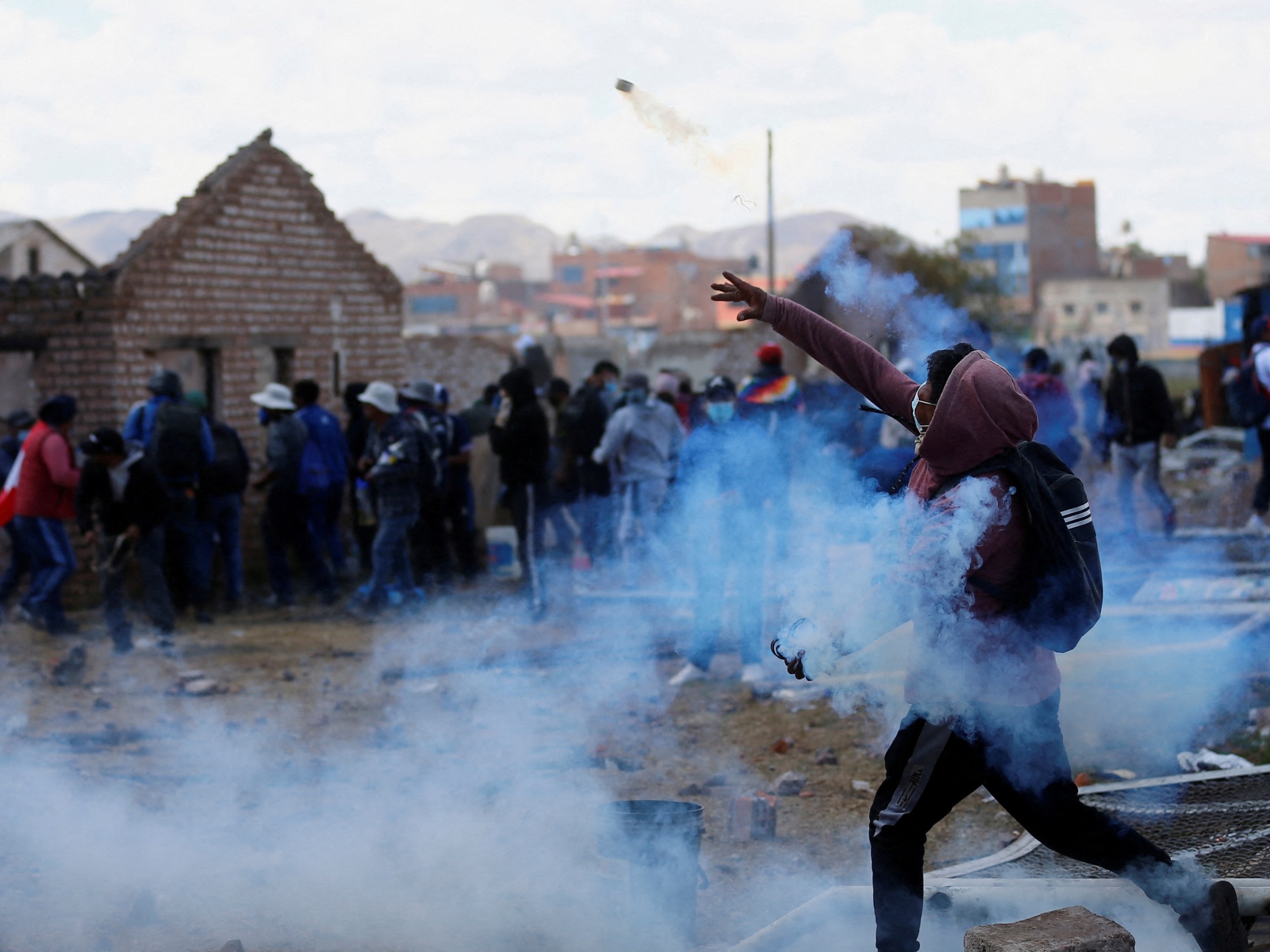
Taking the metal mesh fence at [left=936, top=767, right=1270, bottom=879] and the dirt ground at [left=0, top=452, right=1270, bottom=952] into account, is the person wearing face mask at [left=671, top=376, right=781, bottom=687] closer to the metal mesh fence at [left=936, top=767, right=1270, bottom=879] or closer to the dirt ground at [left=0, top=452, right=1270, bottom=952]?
the dirt ground at [left=0, top=452, right=1270, bottom=952]

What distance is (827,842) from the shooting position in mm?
4703

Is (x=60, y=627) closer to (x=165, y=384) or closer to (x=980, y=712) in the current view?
(x=165, y=384)

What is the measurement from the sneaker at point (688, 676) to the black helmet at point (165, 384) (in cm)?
433

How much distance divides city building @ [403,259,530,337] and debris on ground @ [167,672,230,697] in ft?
177

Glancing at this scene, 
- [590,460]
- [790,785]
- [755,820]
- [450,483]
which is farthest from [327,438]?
[755,820]

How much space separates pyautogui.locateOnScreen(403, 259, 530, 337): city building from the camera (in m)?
68.9

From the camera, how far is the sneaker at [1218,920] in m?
3.17

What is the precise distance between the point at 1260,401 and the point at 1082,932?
8.08 m

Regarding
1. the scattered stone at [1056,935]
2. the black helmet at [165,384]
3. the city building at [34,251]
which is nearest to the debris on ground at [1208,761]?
the scattered stone at [1056,935]

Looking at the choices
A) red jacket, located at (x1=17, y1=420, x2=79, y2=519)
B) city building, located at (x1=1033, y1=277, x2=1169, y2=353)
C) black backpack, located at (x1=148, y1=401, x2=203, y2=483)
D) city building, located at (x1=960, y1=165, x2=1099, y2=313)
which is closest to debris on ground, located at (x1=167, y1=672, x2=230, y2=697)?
black backpack, located at (x1=148, y1=401, x2=203, y2=483)

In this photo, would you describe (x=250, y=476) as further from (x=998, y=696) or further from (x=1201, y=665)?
(x=998, y=696)

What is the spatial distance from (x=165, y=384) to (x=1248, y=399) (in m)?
8.57

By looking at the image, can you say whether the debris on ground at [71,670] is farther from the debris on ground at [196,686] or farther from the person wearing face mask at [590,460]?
the person wearing face mask at [590,460]

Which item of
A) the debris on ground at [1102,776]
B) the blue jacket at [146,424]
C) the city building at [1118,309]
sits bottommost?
the debris on ground at [1102,776]
